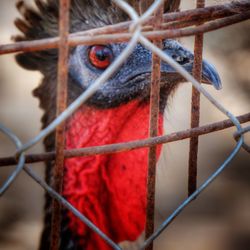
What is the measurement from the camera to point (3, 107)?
3.71 m

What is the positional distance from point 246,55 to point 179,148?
3.50ft

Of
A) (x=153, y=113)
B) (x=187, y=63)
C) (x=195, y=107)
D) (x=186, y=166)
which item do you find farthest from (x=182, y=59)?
(x=186, y=166)

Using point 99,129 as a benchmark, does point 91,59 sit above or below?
above

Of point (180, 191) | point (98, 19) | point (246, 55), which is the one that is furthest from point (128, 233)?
point (246, 55)

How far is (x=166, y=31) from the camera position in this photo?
100 cm

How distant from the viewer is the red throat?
1.87 m

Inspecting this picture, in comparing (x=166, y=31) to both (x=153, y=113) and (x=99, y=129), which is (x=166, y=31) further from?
(x=99, y=129)

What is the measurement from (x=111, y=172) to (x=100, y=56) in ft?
1.67

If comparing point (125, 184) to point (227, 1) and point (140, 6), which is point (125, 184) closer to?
point (140, 6)

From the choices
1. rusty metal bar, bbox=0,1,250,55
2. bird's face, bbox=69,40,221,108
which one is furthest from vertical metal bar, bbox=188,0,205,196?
bird's face, bbox=69,40,221,108

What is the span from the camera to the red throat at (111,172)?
6.15 feet

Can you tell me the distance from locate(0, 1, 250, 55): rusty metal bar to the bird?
69 centimetres

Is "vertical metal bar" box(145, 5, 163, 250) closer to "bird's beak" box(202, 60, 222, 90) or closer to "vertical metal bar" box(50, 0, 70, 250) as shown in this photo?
"vertical metal bar" box(50, 0, 70, 250)

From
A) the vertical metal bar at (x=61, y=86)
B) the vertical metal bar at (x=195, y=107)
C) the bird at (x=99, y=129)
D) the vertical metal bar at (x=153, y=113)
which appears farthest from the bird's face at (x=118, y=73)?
the vertical metal bar at (x=61, y=86)
